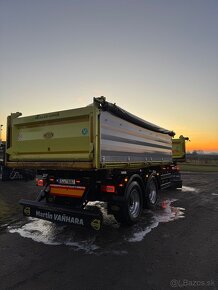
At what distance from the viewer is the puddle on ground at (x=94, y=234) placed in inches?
208

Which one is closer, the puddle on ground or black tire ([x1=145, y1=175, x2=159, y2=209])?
the puddle on ground

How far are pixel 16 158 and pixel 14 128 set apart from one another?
2.67ft

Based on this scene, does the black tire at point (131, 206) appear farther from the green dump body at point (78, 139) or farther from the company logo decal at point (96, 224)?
the company logo decal at point (96, 224)

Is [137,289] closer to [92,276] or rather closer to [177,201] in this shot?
[92,276]

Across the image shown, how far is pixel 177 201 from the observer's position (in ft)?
34.1

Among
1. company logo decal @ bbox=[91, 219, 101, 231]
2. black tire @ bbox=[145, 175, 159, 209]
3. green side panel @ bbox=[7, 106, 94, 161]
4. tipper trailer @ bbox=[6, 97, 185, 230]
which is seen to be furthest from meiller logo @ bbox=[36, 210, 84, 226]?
black tire @ bbox=[145, 175, 159, 209]

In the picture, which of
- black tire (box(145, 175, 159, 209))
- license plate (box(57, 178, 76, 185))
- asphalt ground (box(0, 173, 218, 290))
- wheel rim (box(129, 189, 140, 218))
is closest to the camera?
asphalt ground (box(0, 173, 218, 290))

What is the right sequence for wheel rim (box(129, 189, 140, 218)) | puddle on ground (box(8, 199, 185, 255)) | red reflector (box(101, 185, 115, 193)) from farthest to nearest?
wheel rim (box(129, 189, 140, 218)), red reflector (box(101, 185, 115, 193)), puddle on ground (box(8, 199, 185, 255))

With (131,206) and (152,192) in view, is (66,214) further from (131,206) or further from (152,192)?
(152,192)

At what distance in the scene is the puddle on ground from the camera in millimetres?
5285

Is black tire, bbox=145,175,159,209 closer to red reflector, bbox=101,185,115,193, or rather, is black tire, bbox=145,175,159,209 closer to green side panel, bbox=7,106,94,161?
red reflector, bbox=101,185,115,193

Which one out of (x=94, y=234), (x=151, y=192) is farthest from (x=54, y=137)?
(x=151, y=192)

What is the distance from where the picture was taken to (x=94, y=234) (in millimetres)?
6090

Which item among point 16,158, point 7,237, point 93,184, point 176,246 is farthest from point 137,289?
point 16,158
